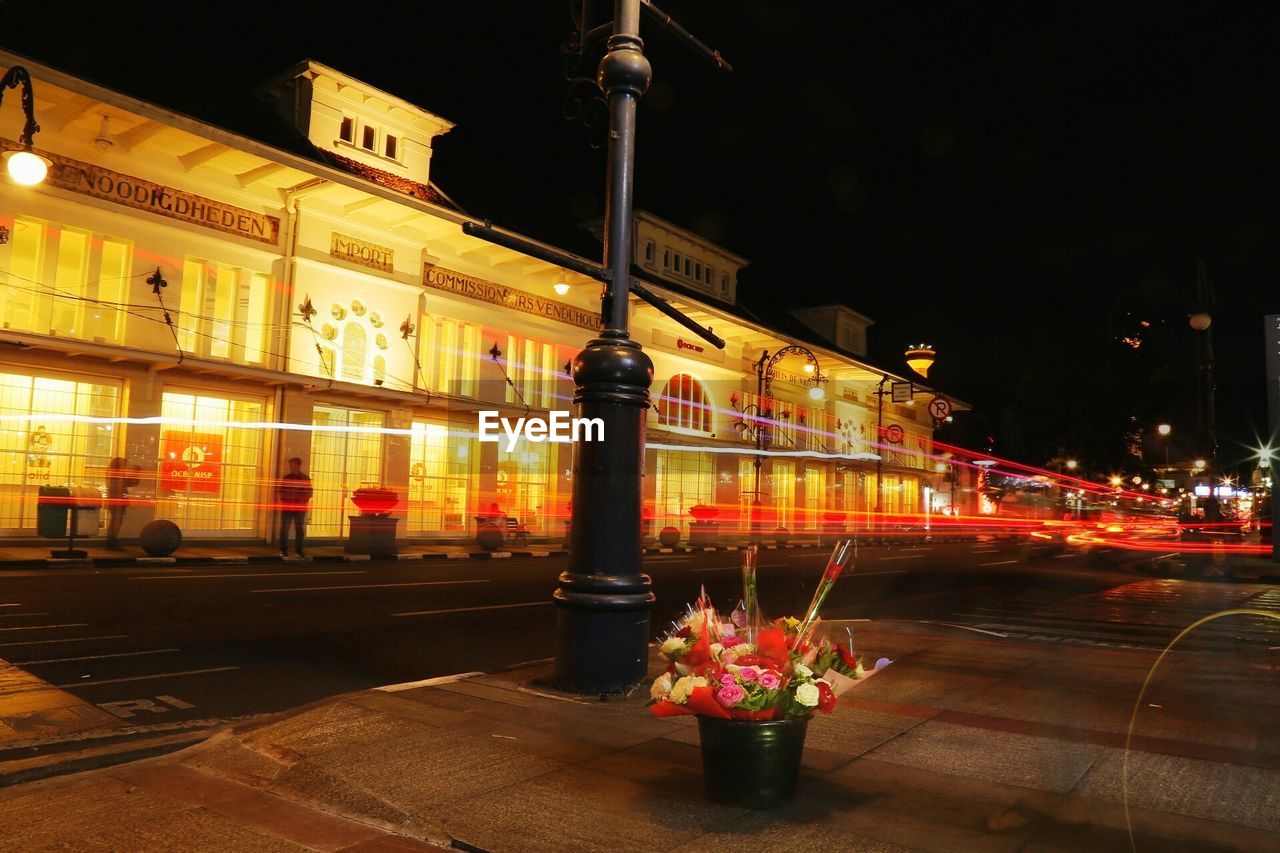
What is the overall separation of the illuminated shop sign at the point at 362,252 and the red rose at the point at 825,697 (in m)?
19.9

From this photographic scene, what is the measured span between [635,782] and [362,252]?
19.9 metres

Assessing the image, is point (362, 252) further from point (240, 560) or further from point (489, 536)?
point (240, 560)

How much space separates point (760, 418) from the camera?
3534 cm

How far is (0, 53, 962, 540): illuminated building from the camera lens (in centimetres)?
1670

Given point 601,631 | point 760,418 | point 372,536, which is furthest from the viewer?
point 760,418

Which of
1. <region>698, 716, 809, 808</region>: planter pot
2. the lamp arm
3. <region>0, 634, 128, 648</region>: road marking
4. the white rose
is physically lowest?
<region>0, 634, 128, 648</region>: road marking

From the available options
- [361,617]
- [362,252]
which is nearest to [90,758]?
[361,617]

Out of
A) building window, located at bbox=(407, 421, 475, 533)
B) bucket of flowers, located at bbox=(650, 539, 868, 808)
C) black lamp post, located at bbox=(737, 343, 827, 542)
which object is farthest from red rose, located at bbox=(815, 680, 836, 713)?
black lamp post, located at bbox=(737, 343, 827, 542)

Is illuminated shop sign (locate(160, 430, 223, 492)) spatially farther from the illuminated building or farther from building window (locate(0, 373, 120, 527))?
building window (locate(0, 373, 120, 527))

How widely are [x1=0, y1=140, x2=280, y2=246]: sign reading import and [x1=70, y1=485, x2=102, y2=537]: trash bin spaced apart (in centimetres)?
579

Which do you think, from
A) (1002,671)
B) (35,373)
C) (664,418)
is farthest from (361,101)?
(1002,671)

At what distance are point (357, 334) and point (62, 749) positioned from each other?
1775 centimetres

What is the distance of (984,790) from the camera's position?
4.17 metres

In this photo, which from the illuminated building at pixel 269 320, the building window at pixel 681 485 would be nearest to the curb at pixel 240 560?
Answer: the illuminated building at pixel 269 320
